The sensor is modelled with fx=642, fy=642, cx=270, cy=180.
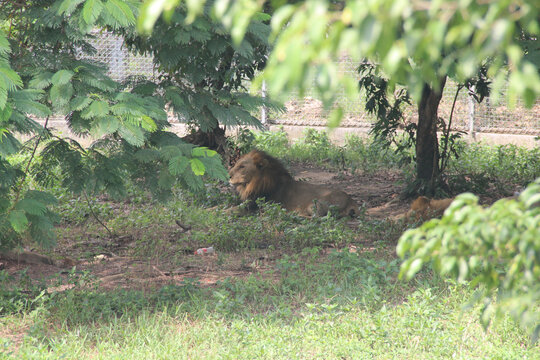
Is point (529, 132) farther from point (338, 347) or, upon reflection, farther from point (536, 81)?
point (536, 81)

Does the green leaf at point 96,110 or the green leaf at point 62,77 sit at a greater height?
the green leaf at point 62,77

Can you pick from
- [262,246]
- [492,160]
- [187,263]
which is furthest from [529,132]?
[187,263]

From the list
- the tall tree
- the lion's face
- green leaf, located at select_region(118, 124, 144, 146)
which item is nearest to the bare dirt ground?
the lion's face

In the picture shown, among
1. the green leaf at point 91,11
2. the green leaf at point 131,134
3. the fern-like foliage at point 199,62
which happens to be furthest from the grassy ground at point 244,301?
the green leaf at point 91,11

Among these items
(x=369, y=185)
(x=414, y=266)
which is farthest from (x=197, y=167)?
(x=369, y=185)

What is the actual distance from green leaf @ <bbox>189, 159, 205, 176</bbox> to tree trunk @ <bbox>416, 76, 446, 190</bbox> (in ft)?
14.9

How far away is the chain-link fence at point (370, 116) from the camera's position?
42.4 feet

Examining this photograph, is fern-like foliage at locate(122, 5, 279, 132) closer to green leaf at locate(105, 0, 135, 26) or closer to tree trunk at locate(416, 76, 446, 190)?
green leaf at locate(105, 0, 135, 26)

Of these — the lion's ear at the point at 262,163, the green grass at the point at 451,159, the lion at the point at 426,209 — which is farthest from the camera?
the green grass at the point at 451,159

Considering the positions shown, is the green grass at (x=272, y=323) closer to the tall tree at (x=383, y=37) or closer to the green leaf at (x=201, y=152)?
the green leaf at (x=201, y=152)

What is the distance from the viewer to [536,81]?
151 cm

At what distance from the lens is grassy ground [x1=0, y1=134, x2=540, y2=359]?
433 cm

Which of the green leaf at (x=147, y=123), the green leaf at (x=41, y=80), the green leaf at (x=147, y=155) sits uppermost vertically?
the green leaf at (x=41, y=80)

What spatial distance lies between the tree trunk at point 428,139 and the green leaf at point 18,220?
5.54m
